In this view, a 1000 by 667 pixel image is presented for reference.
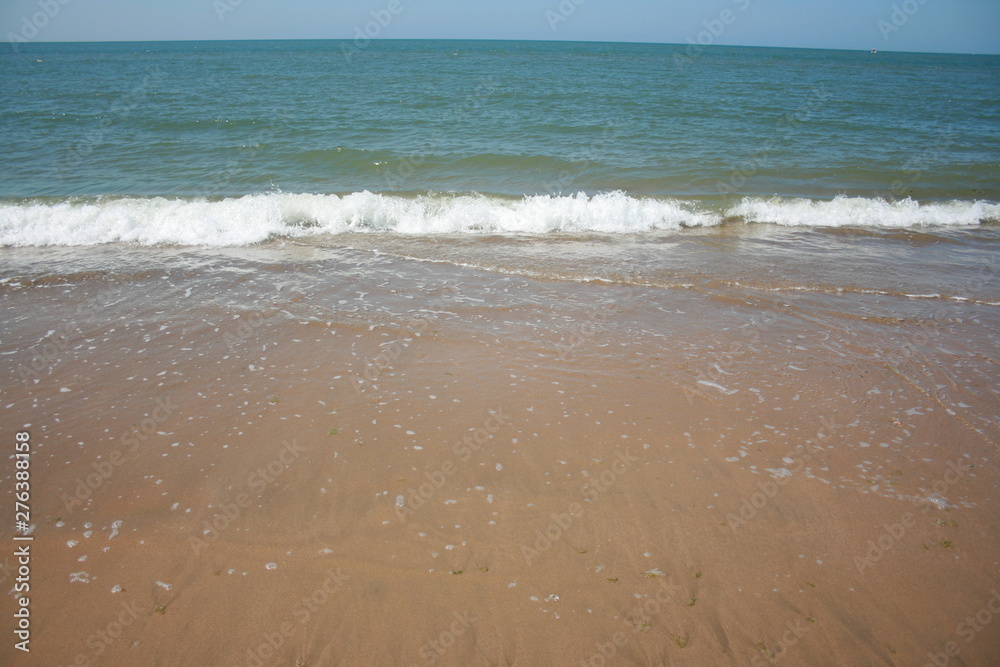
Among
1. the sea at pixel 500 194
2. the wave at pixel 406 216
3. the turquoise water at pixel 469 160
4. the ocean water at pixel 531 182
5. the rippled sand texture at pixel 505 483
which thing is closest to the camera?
the rippled sand texture at pixel 505 483

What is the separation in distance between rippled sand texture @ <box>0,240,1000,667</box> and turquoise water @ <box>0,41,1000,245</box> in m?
4.36

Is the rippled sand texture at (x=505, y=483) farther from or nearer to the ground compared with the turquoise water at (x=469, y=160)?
nearer to the ground

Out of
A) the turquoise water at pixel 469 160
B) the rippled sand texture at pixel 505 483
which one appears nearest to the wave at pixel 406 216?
the turquoise water at pixel 469 160

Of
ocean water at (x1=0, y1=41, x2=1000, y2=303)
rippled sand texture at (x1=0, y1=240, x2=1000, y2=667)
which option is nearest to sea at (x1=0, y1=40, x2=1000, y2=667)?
rippled sand texture at (x1=0, y1=240, x2=1000, y2=667)

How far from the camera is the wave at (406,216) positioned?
9.53 meters

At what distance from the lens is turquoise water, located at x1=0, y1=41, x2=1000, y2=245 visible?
1047cm

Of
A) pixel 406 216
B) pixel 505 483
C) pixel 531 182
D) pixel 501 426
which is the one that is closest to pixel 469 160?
pixel 531 182

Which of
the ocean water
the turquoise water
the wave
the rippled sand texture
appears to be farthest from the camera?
the turquoise water

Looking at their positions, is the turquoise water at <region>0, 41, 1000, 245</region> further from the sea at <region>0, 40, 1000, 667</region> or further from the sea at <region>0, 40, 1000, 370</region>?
the sea at <region>0, 40, 1000, 667</region>

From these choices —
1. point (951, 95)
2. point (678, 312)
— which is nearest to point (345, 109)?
point (678, 312)

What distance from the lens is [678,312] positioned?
6.51 metres

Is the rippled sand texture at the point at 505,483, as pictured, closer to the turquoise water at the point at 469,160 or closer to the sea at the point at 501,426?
the sea at the point at 501,426

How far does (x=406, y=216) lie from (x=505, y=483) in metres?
7.69

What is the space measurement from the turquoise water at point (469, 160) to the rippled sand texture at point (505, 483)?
14.3ft
